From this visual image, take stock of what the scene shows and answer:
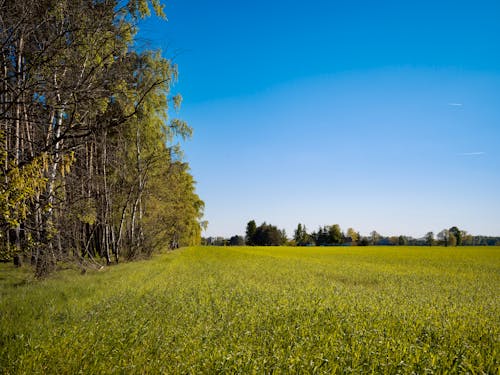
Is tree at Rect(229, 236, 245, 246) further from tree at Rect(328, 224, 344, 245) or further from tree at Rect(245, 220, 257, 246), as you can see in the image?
tree at Rect(328, 224, 344, 245)

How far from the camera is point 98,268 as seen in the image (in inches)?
632

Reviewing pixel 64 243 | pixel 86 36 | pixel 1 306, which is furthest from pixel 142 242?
pixel 86 36

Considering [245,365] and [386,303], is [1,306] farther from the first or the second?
[386,303]

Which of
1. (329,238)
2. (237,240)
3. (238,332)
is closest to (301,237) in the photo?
(329,238)

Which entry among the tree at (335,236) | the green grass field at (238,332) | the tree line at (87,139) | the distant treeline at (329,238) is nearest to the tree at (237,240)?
the distant treeline at (329,238)

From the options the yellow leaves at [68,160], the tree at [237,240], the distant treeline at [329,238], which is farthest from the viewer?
the tree at [237,240]

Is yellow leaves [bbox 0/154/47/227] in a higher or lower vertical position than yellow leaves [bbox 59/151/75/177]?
lower

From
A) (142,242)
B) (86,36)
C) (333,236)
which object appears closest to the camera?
(86,36)

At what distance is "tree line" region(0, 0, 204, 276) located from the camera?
6.34 meters

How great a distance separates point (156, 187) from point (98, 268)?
10.6 m

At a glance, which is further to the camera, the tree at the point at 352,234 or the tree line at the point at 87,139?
the tree at the point at 352,234

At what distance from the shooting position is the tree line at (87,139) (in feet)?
20.8

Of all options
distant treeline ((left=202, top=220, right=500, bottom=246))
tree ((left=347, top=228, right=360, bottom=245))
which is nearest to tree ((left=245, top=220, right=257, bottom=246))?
distant treeline ((left=202, top=220, right=500, bottom=246))

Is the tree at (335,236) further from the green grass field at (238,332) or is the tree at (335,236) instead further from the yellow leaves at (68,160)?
the yellow leaves at (68,160)
